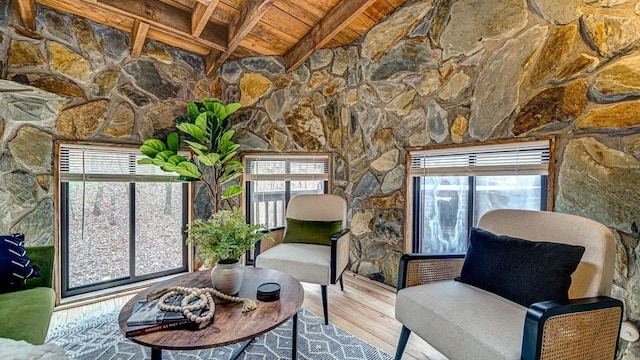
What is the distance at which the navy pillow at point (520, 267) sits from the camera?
1333 mm

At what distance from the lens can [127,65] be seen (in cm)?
275

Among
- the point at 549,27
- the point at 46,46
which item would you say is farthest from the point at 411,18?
the point at 46,46

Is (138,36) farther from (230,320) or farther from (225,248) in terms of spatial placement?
(230,320)

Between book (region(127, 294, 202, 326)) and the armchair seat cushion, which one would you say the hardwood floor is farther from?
book (region(127, 294, 202, 326))

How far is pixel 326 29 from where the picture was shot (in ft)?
8.87

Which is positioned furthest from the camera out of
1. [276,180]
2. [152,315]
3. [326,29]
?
[276,180]

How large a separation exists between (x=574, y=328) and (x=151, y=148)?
3.07 m

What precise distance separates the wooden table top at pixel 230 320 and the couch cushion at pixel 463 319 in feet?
2.13

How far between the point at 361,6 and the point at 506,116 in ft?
4.67

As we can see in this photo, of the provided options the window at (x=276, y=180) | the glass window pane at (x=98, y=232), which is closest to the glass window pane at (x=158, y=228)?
the glass window pane at (x=98, y=232)

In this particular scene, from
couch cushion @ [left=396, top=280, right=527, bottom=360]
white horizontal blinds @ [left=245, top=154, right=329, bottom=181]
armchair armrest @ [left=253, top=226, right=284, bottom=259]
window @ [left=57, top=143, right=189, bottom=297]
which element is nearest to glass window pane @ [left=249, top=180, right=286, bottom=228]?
white horizontal blinds @ [left=245, top=154, right=329, bottom=181]

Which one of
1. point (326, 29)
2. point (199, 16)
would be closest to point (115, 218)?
point (199, 16)

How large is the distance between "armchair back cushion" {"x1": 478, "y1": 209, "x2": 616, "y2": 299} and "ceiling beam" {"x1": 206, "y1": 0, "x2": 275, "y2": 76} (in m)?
2.27

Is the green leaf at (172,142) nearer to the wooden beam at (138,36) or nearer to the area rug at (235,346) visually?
the wooden beam at (138,36)
